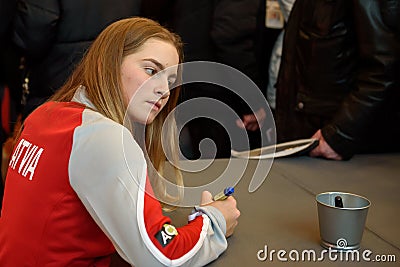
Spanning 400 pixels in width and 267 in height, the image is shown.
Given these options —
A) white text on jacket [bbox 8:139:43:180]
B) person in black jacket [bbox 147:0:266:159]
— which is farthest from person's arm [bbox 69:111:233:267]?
person in black jacket [bbox 147:0:266:159]

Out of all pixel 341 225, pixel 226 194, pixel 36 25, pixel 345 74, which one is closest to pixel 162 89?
pixel 226 194

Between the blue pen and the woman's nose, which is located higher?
the woman's nose

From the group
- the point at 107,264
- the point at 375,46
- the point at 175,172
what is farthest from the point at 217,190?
the point at 375,46

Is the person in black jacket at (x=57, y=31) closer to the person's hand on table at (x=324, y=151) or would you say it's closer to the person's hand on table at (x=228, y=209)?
the person's hand on table at (x=324, y=151)

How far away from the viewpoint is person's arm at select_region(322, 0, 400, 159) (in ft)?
5.69

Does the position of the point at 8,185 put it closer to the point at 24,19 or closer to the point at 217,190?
the point at 217,190

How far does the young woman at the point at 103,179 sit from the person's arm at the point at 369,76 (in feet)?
2.10

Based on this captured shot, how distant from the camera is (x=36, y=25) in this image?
7.04ft

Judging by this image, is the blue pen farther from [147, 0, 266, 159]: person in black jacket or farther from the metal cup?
[147, 0, 266, 159]: person in black jacket

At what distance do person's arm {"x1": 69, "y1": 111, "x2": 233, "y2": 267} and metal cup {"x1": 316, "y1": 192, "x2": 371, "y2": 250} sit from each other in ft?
0.74

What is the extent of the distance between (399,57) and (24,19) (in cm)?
124

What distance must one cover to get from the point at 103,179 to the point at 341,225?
0.43 meters

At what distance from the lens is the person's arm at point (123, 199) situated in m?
1.05

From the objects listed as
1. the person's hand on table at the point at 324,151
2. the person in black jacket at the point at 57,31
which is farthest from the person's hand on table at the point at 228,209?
the person in black jacket at the point at 57,31
